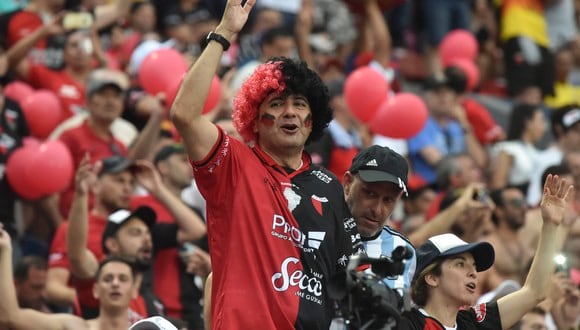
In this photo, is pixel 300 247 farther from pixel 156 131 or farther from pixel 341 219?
pixel 156 131

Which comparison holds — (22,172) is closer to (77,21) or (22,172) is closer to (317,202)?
(77,21)

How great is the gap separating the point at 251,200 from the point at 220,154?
0.77 ft

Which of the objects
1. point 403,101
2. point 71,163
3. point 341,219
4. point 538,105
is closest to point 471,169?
point 403,101

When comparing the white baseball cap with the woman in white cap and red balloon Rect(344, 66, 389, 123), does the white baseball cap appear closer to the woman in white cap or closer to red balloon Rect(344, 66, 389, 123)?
the woman in white cap

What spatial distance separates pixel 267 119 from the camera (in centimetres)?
593

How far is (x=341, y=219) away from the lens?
233 inches

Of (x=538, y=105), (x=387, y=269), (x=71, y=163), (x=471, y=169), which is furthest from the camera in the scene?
(x=538, y=105)

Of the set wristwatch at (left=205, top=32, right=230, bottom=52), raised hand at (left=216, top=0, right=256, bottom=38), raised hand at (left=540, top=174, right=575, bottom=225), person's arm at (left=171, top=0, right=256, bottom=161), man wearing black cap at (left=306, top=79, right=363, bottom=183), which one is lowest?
raised hand at (left=540, top=174, right=575, bottom=225)

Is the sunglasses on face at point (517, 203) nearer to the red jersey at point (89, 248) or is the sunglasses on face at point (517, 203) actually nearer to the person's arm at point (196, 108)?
the red jersey at point (89, 248)

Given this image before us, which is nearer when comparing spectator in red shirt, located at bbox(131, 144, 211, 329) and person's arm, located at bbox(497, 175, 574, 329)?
person's arm, located at bbox(497, 175, 574, 329)

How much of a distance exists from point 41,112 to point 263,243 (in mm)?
5664

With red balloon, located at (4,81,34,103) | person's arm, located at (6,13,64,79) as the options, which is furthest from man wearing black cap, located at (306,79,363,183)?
red balloon, located at (4,81,34,103)

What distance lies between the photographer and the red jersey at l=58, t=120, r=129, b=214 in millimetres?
10398

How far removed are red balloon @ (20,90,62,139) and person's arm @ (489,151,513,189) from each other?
413cm
